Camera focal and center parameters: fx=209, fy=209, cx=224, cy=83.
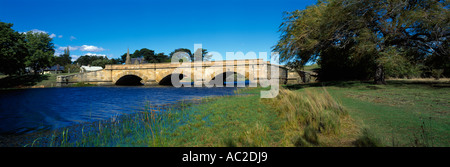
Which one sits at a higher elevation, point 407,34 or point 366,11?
point 366,11

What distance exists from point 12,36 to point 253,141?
42.1 metres

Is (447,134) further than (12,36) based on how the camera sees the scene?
No

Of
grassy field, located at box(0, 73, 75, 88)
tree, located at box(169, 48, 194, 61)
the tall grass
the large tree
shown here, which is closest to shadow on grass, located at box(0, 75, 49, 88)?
grassy field, located at box(0, 73, 75, 88)

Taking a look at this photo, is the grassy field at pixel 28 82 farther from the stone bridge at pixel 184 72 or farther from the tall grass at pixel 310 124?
the tall grass at pixel 310 124

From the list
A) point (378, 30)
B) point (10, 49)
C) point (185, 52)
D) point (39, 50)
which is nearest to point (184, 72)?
point (10, 49)

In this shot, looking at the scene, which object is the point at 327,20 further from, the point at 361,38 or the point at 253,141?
the point at 253,141

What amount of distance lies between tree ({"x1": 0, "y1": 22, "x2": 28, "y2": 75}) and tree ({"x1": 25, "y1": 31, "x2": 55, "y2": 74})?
2809 mm

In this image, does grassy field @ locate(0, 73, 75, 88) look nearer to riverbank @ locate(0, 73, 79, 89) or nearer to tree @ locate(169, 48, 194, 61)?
riverbank @ locate(0, 73, 79, 89)

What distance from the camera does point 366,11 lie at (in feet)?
41.3

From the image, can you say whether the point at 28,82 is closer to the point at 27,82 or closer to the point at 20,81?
the point at 27,82

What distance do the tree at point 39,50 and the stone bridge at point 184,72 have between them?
4796 mm

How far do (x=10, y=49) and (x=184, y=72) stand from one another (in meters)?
24.1

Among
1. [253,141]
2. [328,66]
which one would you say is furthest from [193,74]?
[253,141]

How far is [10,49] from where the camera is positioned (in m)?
29.0
